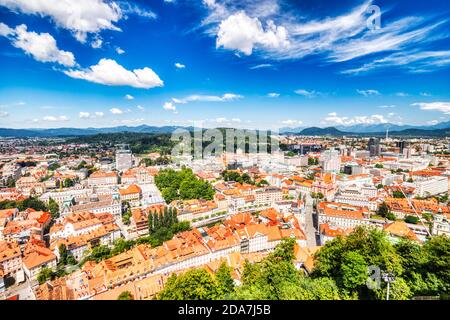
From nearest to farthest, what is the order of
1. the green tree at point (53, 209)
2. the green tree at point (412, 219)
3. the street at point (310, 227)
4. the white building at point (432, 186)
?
the street at point (310, 227)
the green tree at point (412, 219)
the green tree at point (53, 209)
the white building at point (432, 186)

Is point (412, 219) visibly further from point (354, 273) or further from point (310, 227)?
point (354, 273)

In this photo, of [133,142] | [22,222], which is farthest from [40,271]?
[133,142]

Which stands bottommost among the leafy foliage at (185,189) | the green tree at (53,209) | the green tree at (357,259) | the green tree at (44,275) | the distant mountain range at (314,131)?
the green tree at (44,275)

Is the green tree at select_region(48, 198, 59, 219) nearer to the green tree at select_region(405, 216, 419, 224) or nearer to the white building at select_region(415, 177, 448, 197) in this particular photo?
the green tree at select_region(405, 216, 419, 224)

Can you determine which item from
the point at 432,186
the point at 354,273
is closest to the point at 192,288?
the point at 354,273

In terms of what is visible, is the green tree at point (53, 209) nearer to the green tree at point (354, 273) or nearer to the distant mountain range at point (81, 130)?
the distant mountain range at point (81, 130)

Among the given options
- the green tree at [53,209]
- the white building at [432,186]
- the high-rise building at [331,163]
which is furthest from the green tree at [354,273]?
the high-rise building at [331,163]

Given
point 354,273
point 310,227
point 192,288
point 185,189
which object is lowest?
point 310,227

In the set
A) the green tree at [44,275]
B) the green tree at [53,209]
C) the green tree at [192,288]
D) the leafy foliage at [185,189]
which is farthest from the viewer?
the leafy foliage at [185,189]

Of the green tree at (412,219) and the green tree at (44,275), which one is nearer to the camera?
the green tree at (44,275)

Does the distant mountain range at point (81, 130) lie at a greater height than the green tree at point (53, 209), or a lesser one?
greater

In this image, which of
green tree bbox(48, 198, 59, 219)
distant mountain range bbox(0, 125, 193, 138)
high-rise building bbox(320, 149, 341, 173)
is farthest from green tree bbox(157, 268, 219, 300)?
high-rise building bbox(320, 149, 341, 173)
